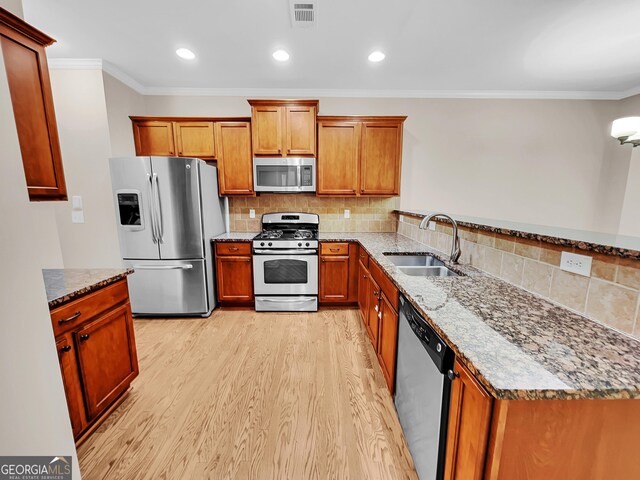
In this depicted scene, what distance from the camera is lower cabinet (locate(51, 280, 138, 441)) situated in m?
1.30

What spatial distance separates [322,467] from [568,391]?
1.26m

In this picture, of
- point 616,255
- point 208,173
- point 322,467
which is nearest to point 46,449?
point 322,467

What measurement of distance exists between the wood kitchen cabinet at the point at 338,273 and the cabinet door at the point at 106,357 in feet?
6.30

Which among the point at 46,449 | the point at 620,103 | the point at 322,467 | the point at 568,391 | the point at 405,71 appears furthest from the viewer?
the point at 620,103

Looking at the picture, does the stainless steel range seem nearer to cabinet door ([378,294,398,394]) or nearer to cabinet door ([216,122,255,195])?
cabinet door ([216,122,255,195])

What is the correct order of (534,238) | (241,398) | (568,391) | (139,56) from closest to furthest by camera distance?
(568,391), (534,238), (241,398), (139,56)

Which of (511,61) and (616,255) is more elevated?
(511,61)

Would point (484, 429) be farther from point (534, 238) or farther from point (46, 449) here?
point (46, 449)

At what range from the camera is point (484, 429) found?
703 millimetres

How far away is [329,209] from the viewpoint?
3525 mm

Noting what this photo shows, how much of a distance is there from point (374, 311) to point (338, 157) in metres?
1.97

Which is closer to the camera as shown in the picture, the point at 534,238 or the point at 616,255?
the point at 616,255

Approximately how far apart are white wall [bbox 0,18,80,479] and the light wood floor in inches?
27.9

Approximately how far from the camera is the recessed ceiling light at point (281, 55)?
97.3 inches
